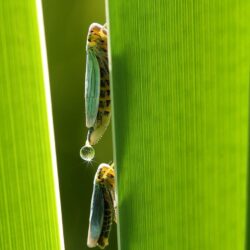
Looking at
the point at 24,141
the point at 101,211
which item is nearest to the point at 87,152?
the point at 101,211

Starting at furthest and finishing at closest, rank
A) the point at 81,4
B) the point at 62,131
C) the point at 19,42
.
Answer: the point at 62,131
the point at 81,4
the point at 19,42

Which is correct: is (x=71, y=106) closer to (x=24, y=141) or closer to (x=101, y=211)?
(x=101, y=211)

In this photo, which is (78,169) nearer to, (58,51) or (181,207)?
(58,51)

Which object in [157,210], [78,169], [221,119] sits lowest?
[78,169]

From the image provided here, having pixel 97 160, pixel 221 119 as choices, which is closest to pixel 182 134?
pixel 221 119

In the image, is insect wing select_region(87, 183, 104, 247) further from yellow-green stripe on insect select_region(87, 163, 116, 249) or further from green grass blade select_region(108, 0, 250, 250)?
green grass blade select_region(108, 0, 250, 250)

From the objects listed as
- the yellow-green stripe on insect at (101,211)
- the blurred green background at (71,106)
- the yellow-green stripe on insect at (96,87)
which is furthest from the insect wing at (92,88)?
the blurred green background at (71,106)

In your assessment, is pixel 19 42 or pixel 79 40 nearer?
pixel 19 42
